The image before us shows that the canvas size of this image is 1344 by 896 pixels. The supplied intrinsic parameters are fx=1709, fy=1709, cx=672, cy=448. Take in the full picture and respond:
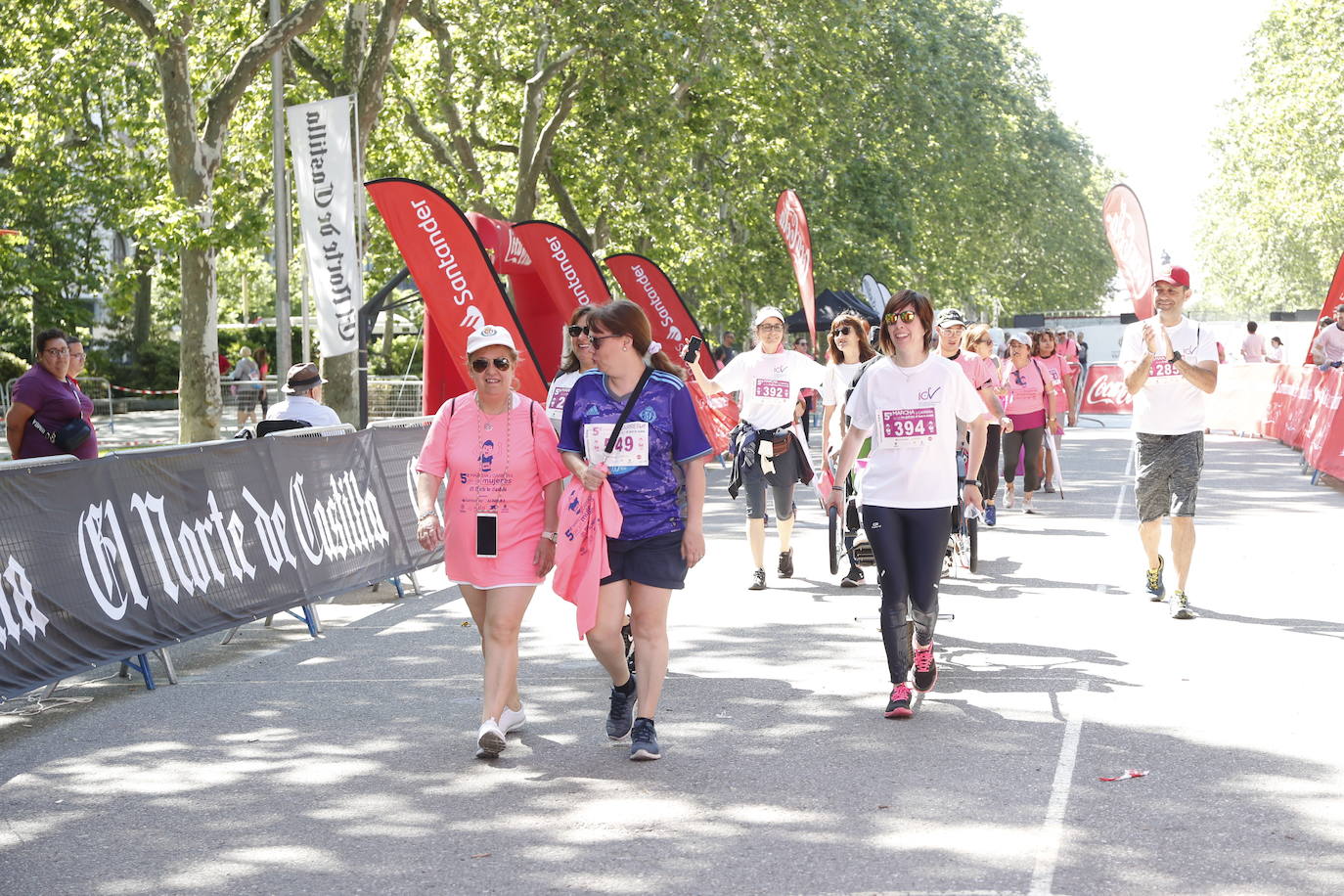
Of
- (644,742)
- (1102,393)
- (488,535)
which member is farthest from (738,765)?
(1102,393)

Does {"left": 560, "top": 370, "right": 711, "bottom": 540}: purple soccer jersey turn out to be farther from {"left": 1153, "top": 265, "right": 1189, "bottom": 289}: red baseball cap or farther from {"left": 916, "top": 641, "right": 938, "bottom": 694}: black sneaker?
{"left": 1153, "top": 265, "right": 1189, "bottom": 289}: red baseball cap

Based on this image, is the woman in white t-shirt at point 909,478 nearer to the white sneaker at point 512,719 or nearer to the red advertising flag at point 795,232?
the white sneaker at point 512,719

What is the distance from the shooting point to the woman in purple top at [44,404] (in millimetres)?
10477

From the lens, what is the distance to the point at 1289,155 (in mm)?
46188

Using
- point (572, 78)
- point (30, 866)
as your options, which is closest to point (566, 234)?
point (572, 78)

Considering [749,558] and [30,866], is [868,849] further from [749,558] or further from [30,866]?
[749,558]

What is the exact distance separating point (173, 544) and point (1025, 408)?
32.9 feet

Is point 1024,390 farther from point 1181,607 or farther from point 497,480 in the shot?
point 497,480

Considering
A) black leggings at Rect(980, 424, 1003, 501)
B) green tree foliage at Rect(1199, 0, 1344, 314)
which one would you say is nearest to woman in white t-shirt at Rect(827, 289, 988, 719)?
black leggings at Rect(980, 424, 1003, 501)

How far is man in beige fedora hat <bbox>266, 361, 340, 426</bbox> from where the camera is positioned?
37.6 ft

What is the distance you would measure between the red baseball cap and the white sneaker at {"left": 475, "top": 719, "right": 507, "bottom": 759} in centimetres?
490

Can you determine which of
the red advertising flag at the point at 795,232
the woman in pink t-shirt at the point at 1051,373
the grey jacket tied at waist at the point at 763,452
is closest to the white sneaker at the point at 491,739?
the grey jacket tied at waist at the point at 763,452

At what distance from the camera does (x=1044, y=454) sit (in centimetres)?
1894

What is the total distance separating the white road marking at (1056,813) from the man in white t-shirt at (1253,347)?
28.6 meters
